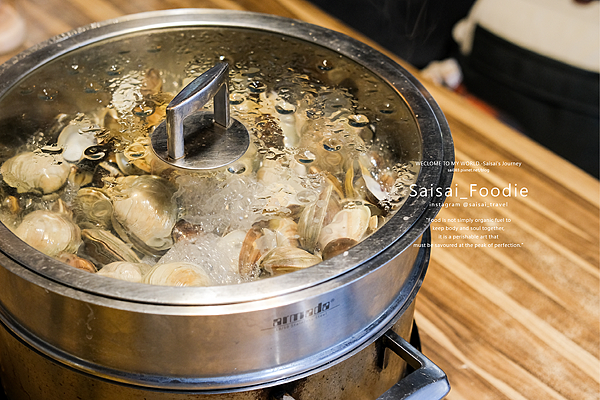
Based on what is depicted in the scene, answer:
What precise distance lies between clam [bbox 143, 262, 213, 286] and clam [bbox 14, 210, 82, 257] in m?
0.10

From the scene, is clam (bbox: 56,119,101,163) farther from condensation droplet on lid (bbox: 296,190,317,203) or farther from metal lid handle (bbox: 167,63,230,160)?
condensation droplet on lid (bbox: 296,190,317,203)

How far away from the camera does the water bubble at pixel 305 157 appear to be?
0.70 metres

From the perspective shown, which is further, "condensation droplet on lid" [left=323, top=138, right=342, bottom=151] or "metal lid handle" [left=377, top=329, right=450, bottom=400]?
"condensation droplet on lid" [left=323, top=138, right=342, bottom=151]

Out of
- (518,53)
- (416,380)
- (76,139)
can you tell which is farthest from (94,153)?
(518,53)

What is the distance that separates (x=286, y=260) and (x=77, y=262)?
211 millimetres

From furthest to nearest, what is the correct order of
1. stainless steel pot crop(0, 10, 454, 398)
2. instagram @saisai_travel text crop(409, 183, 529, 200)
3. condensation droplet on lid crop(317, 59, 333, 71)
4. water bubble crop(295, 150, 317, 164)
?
1. instagram @saisai_travel text crop(409, 183, 529, 200)
2. condensation droplet on lid crop(317, 59, 333, 71)
3. water bubble crop(295, 150, 317, 164)
4. stainless steel pot crop(0, 10, 454, 398)

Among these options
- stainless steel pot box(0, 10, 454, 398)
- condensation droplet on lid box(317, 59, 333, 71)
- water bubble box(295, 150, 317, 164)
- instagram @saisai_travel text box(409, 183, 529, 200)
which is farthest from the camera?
instagram @saisai_travel text box(409, 183, 529, 200)

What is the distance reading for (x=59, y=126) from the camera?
28.3 inches

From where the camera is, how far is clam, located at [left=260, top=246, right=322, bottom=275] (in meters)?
0.58

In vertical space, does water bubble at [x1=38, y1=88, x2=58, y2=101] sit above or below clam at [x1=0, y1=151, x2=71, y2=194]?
above

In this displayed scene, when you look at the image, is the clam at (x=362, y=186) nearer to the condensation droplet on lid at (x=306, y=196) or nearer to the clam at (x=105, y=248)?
the condensation droplet on lid at (x=306, y=196)

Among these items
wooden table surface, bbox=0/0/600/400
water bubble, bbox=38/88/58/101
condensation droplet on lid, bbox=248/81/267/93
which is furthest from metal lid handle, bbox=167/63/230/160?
wooden table surface, bbox=0/0/600/400

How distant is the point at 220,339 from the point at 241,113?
34cm

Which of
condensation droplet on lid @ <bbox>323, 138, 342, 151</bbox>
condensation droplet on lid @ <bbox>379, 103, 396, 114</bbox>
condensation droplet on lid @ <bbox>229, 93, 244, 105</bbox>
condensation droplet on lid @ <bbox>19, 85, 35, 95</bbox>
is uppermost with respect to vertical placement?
condensation droplet on lid @ <bbox>379, 103, 396, 114</bbox>
